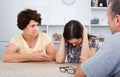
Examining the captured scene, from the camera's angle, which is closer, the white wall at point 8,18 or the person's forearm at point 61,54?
the person's forearm at point 61,54

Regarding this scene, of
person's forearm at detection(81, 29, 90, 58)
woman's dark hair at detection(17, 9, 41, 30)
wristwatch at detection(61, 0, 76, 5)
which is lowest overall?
person's forearm at detection(81, 29, 90, 58)

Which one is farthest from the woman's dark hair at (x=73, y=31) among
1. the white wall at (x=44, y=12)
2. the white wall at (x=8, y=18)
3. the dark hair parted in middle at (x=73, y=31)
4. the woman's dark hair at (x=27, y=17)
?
the white wall at (x=8, y=18)

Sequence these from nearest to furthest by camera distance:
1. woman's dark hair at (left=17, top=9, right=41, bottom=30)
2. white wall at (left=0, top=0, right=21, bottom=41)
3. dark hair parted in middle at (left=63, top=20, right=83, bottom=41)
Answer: dark hair parted in middle at (left=63, top=20, right=83, bottom=41), woman's dark hair at (left=17, top=9, right=41, bottom=30), white wall at (left=0, top=0, right=21, bottom=41)

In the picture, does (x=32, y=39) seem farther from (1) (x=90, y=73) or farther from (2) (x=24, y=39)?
(1) (x=90, y=73)

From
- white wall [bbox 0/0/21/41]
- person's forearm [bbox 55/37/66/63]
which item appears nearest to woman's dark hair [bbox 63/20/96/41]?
person's forearm [bbox 55/37/66/63]

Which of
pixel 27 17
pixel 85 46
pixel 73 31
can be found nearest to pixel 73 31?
pixel 73 31

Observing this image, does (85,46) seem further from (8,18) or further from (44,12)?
(8,18)

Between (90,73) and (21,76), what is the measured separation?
0.66 meters

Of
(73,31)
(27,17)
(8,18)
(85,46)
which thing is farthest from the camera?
(8,18)

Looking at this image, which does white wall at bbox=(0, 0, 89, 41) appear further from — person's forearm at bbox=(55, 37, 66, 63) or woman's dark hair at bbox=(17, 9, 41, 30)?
person's forearm at bbox=(55, 37, 66, 63)

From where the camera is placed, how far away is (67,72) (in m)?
1.62

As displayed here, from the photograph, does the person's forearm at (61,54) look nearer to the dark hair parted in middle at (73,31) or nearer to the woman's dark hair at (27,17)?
the dark hair parted in middle at (73,31)

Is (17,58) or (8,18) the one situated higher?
(8,18)

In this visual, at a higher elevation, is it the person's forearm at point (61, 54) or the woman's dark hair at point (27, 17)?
the woman's dark hair at point (27, 17)
